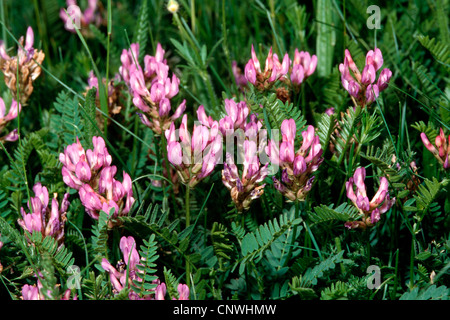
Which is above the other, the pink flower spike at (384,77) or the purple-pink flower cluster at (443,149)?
the pink flower spike at (384,77)

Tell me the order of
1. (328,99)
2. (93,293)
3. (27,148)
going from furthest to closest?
1. (328,99)
2. (27,148)
3. (93,293)

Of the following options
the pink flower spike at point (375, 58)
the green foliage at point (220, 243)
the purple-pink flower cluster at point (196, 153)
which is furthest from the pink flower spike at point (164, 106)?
the pink flower spike at point (375, 58)

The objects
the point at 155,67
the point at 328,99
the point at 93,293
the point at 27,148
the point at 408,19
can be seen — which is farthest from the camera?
the point at 408,19

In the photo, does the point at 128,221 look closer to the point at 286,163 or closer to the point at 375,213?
the point at 286,163

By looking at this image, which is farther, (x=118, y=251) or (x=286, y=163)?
(x=118, y=251)

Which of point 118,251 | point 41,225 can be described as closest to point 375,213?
point 118,251

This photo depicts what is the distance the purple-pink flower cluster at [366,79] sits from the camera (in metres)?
1.51

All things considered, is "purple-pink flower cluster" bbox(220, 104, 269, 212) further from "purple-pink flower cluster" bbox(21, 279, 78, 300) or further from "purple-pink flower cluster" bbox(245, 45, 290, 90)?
"purple-pink flower cluster" bbox(21, 279, 78, 300)

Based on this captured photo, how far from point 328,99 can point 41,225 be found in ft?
3.33

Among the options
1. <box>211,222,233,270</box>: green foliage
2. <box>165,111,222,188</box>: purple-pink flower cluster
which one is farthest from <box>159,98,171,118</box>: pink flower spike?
<box>211,222,233,270</box>: green foliage

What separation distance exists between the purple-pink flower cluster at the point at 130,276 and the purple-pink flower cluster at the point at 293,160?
34cm

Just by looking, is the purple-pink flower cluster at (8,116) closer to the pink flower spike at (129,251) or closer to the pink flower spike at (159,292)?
the pink flower spike at (129,251)
